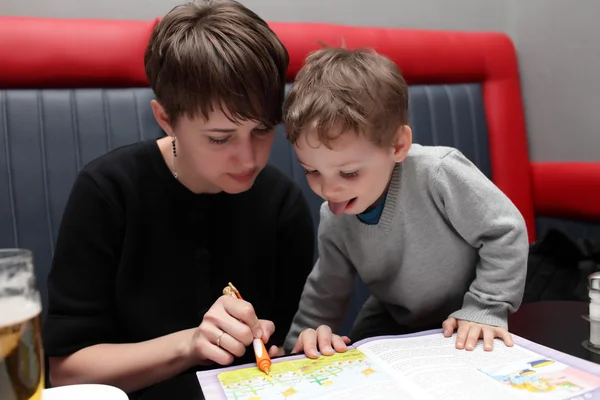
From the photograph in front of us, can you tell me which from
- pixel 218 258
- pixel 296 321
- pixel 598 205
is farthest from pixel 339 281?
pixel 598 205

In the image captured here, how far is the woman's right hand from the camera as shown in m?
0.67

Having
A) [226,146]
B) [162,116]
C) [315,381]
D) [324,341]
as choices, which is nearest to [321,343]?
[324,341]

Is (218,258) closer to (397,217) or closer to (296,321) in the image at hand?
(296,321)

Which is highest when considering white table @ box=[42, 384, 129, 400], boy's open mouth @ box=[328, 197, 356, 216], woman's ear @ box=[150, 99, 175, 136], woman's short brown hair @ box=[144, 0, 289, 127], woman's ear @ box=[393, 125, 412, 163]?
woman's short brown hair @ box=[144, 0, 289, 127]

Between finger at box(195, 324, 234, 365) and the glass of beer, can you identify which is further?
finger at box(195, 324, 234, 365)

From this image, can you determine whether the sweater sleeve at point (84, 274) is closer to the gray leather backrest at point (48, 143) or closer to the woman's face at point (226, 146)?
the woman's face at point (226, 146)

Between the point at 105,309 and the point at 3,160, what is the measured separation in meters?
0.67

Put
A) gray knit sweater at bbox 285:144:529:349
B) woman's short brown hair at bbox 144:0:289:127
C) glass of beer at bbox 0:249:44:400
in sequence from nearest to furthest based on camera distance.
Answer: glass of beer at bbox 0:249:44:400
woman's short brown hair at bbox 144:0:289:127
gray knit sweater at bbox 285:144:529:349

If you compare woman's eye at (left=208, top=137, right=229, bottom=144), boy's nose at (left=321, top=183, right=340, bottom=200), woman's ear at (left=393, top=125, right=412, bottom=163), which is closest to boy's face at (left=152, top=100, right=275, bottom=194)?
woman's eye at (left=208, top=137, right=229, bottom=144)

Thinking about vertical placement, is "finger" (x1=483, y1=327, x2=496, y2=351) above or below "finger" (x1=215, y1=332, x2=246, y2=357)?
below

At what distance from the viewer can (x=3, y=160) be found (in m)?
1.32

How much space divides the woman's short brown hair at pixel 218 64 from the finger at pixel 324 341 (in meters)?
0.32

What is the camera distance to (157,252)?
0.94 meters

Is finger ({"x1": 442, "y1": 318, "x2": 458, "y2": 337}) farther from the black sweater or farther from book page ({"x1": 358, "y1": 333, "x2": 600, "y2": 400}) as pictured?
the black sweater
